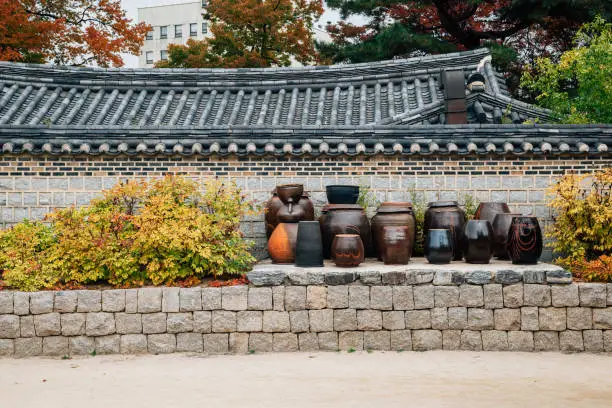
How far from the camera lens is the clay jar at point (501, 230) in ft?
26.3

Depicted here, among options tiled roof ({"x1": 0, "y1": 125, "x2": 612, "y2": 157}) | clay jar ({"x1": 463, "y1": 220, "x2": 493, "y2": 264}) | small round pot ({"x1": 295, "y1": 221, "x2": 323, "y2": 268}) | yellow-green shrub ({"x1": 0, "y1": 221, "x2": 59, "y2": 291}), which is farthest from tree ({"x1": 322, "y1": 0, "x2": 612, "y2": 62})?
yellow-green shrub ({"x1": 0, "y1": 221, "x2": 59, "y2": 291})

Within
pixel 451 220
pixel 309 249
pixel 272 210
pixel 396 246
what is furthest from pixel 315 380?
pixel 451 220

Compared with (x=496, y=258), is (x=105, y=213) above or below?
above

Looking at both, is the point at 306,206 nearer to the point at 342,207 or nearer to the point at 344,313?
the point at 342,207

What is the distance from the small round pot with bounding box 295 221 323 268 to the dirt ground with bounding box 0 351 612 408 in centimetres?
128

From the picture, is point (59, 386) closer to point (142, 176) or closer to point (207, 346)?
point (207, 346)

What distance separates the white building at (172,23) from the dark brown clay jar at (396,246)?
3594 centimetres

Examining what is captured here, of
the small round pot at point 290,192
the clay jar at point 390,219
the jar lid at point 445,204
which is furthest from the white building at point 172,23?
the clay jar at point 390,219

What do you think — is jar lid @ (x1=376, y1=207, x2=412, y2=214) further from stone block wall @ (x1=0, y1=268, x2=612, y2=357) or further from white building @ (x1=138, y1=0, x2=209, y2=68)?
white building @ (x1=138, y1=0, x2=209, y2=68)

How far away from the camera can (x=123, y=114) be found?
11.2m

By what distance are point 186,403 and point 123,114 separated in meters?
7.64

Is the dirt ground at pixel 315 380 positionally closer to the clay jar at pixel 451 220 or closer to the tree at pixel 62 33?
the clay jar at pixel 451 220

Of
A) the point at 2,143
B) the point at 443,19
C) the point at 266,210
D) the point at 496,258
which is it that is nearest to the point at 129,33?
the point at 443,19

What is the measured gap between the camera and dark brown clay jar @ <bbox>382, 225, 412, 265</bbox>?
749cm
